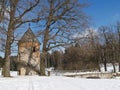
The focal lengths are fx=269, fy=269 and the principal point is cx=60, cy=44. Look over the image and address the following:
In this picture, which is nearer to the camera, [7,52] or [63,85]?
[63,85]

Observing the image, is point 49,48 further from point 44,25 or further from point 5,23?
point 5,23

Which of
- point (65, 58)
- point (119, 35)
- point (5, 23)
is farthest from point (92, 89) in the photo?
point (65, 58)

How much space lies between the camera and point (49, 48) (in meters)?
32.2

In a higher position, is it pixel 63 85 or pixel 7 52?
pixel 7 52

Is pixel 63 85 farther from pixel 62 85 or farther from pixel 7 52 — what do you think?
pixel 7 52

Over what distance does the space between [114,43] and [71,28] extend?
2901cm

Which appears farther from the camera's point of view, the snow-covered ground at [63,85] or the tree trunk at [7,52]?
the tree trunk at [7,52]

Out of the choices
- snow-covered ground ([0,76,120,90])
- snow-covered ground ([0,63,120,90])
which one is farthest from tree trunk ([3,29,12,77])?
snow-covered ground ([0,76,120,90])

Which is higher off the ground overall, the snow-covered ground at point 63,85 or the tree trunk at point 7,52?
the tree trunk at point 7,52

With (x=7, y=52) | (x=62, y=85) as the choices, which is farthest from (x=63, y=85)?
(x=7, y=52)

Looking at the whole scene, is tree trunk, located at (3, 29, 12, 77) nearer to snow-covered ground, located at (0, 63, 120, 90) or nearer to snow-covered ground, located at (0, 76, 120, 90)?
snow-covered ground, located at (0, 63, 120, 90)

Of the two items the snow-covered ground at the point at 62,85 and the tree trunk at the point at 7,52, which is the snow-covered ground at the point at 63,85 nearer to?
the snow-covered ground at the point at 62,85

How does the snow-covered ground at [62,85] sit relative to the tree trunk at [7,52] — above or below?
below

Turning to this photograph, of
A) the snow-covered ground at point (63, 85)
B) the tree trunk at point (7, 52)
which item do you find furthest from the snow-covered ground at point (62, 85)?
the tree trunk at point (7, 52)
